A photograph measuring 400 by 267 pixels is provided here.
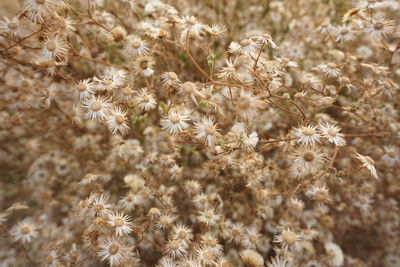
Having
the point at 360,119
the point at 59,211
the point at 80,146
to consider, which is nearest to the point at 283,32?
the point at 360,119

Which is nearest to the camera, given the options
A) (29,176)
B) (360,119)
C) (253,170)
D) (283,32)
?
(253,170)

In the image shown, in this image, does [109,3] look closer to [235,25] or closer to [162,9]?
[162,9]

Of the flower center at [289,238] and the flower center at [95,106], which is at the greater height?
the flower center at [95,106]

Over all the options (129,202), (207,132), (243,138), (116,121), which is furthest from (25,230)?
(243,138)

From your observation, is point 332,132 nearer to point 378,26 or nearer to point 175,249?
point 378,26

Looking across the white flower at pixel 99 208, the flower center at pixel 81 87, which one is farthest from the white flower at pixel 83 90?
the white flower at pixel 99 208

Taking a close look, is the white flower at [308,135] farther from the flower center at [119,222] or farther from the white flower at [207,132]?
the flower center at [119,222]
